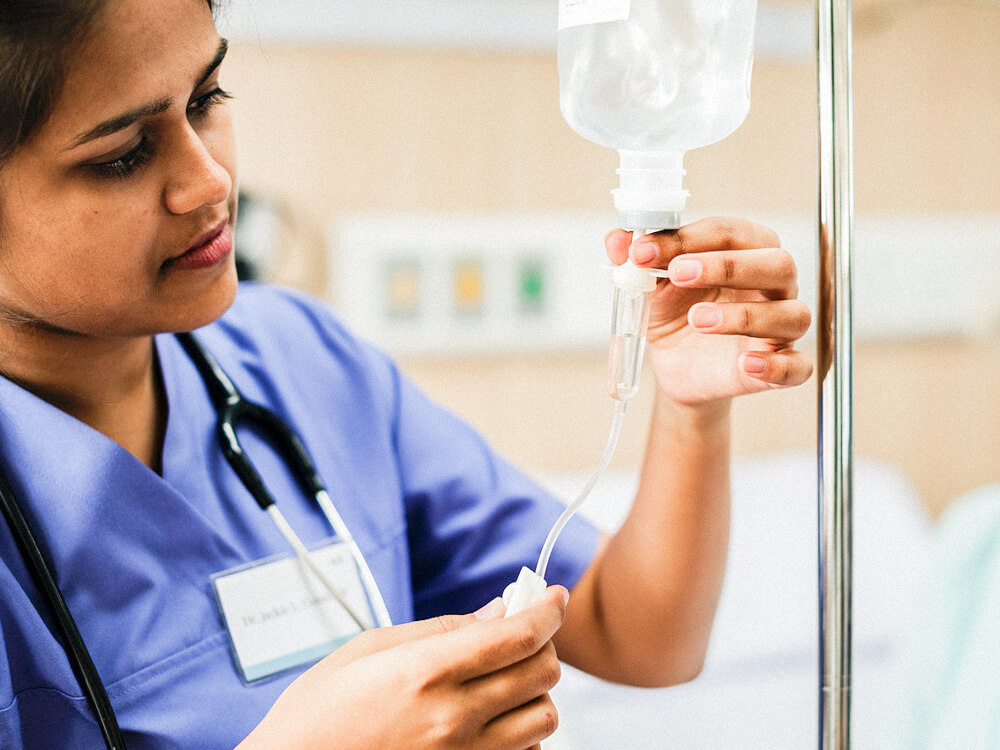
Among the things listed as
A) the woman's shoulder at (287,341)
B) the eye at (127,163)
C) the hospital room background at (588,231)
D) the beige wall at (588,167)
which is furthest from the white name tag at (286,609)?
the beige wall at (588,167)

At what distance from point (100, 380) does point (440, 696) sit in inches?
16.3

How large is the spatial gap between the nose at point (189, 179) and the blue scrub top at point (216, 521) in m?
0.21

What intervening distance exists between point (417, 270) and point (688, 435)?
95cm

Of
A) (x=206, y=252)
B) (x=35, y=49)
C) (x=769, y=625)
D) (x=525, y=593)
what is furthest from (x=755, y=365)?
(x=769, y=625)

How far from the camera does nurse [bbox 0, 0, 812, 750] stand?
0.58 m

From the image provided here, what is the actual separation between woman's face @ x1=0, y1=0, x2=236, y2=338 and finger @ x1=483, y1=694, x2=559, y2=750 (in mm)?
369

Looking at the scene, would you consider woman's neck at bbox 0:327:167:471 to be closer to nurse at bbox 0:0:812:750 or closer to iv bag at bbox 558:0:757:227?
nurse at bbox 0:0:812:750

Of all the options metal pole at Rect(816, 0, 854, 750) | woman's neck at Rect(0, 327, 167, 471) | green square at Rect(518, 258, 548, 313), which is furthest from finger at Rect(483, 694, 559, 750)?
green square at Rect(518, 258, 548, 313)

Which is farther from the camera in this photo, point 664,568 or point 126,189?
point 664,568

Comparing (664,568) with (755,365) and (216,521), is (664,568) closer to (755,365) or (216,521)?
(755,365)

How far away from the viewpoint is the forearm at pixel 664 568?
80 centimetres

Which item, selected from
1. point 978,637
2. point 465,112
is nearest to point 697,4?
point 978,637

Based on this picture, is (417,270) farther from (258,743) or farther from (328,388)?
(258,743)

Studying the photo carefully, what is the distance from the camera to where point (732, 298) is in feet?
2.36
